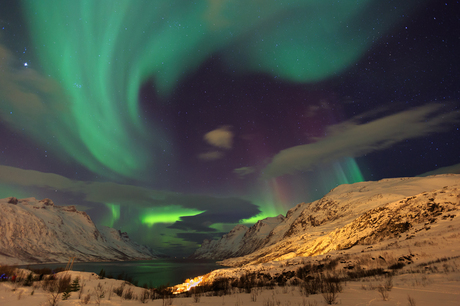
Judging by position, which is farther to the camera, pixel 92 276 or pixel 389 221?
pixel 389 221

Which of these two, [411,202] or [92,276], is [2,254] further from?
[411,202]

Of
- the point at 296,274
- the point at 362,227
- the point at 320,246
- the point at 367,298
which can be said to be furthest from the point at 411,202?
the point at 367,298

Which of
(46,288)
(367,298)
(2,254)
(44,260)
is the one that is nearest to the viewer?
(367,298)

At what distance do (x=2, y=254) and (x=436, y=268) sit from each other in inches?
10063

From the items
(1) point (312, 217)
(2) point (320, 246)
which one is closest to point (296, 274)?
(2) point (320, 246)

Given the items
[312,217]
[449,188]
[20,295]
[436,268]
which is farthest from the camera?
[312,217]

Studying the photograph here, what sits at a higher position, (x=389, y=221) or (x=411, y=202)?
(x=411, y=202)

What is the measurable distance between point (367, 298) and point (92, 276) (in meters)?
19.7

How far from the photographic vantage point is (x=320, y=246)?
48.7m

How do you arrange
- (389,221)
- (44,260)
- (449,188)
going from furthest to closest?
(44,260), (389,221), (449,188)

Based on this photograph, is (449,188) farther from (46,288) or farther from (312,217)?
(312,217)

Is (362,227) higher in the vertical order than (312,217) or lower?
lower

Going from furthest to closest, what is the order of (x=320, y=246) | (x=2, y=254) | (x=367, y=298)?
1. (x=2, y=254)
2. (x=320, y=246)
3. (x=367, y=298)

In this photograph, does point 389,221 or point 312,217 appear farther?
point 312,217
